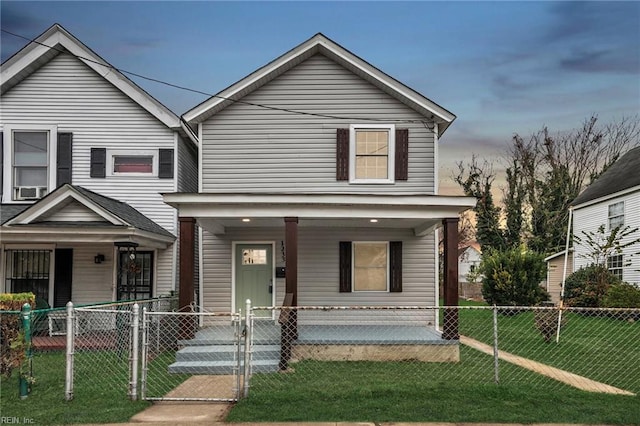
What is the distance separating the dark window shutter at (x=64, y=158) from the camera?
1337 cm

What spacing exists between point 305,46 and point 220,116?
2.61 m

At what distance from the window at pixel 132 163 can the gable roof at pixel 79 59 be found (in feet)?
3.25

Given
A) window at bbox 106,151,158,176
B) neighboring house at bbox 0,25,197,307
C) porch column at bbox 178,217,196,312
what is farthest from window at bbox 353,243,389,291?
window at bbox 106,151,158,176

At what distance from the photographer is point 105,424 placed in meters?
5.85

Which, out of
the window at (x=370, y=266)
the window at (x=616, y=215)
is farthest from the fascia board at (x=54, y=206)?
the window at (x=616, y=215)

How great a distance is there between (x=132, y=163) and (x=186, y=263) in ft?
15.7

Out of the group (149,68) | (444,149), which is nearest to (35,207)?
(149,68)

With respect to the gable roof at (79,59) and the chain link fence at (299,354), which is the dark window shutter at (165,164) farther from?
the chain link fence at (299,354)

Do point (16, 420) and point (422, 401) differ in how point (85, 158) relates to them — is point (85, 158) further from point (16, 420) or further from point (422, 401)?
point (422, 401)

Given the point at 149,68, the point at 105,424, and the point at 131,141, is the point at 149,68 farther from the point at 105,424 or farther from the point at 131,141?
the point at 105,424

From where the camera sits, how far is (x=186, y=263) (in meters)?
10.1

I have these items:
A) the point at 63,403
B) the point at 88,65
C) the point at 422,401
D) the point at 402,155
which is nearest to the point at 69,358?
the point at 63,403

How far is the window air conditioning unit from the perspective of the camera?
44.0ft

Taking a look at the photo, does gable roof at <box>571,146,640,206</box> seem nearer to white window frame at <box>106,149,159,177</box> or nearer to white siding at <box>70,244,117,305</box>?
white window frame at <box>106,149,159,177</box>
